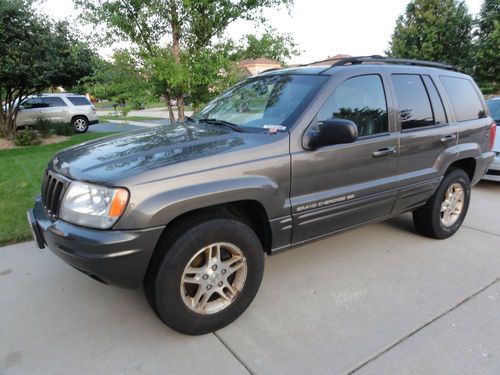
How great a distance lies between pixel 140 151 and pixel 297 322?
1624 mm

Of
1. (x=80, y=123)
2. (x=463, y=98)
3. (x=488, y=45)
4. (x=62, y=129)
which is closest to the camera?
(x=463, y=98)

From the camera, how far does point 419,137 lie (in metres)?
3.32

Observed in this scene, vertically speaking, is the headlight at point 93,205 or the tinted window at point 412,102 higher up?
the tinted window at point 412,102

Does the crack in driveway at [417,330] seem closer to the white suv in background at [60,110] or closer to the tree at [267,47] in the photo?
the tree at [267,47]

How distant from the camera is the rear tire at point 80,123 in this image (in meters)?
15.1

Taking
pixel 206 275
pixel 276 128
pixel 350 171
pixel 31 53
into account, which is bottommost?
pixel 206 275

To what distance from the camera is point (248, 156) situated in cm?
238

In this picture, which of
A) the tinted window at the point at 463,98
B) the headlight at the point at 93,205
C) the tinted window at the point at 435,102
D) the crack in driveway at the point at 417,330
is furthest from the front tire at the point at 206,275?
the tinted window at the point at 463,98

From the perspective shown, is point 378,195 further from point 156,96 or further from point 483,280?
point 156,96

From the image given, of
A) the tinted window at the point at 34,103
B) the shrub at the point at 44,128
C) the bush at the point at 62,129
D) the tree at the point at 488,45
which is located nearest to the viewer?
the shrub at the point at 44,128

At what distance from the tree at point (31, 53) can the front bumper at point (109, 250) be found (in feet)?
21.5

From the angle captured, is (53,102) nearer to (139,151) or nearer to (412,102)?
(139,151)

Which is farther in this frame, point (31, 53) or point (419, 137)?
point (31, 53)

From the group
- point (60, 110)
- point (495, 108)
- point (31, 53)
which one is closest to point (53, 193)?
point (495, 108)
